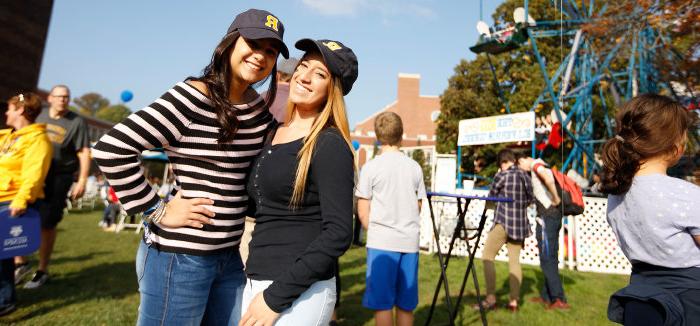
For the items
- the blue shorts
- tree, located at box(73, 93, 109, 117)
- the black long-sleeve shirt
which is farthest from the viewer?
tree, located at box(73, 93, 109, 117)

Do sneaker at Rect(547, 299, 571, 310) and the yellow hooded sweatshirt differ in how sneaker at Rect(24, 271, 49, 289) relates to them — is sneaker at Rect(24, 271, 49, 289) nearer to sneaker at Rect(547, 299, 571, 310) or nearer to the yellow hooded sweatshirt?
the yellow hooded sweatshirt

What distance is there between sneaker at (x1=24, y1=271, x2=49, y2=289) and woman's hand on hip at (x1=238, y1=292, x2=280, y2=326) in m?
4.60

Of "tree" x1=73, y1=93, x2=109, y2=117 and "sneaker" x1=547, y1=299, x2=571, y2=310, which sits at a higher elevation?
"tree" x1=73, y1=93, x2=109, y2=117

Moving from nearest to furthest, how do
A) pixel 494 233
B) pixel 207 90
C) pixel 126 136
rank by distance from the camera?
1. pixel 126 136
2. pixel 207 90
3. pixel 494 233

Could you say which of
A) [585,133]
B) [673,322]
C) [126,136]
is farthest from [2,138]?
[585,133]

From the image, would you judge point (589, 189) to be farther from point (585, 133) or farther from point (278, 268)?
point (278, 268)

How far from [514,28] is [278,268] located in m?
13.6

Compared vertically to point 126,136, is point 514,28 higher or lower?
higher

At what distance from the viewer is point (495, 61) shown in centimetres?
2239

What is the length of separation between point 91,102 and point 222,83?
82.0 meters

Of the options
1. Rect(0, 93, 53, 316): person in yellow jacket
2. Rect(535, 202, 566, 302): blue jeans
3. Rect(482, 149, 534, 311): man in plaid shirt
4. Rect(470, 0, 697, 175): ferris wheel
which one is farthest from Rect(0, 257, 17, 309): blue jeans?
Rect(470, 0, 697, 175): ferris wheel

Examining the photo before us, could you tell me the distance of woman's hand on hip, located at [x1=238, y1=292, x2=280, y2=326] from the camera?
4.07 feet

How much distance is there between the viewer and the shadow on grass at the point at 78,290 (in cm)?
391

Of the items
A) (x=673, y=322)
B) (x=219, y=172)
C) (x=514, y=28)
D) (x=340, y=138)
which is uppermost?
(x=514, y=28)
